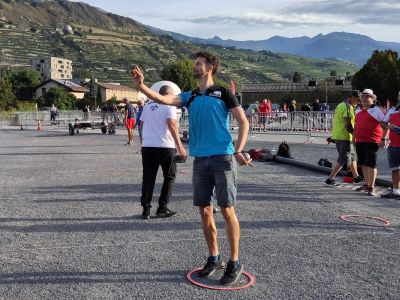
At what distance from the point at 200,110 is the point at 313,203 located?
14.3 ft

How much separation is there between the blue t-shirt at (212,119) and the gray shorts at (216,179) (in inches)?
3.0

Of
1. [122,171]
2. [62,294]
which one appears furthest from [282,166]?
[62,294]

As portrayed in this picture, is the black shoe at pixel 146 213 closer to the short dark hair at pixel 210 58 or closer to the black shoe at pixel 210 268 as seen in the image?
the black shoe at pixel 210 268

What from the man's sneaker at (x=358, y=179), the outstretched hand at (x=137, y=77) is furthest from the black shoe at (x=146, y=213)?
the man's sneaker at (x=358, y=179)

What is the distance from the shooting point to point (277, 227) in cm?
687

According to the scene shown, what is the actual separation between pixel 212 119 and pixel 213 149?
287 mm

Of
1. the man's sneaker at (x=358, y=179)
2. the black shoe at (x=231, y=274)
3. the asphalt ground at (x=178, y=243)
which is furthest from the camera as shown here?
the man's sneaker at (x=358, y=179)

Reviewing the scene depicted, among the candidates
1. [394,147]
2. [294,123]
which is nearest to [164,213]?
[394,147]

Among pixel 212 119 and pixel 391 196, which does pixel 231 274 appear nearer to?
pixel 212 119

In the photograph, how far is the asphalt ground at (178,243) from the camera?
4613mm

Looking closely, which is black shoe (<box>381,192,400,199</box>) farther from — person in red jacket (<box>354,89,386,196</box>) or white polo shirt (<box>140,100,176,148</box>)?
white polo shirt (<box>140,100,176,148</box>)

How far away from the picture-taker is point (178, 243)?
6074mm

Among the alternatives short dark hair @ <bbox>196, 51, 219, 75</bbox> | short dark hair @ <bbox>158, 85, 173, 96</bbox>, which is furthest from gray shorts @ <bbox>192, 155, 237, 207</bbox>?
short dark hair @ <bbox>158, 85, 173, 96</bbox>

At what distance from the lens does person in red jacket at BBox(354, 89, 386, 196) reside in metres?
9.50
